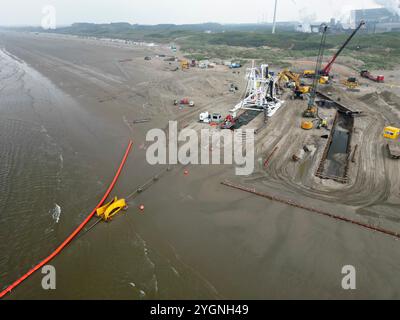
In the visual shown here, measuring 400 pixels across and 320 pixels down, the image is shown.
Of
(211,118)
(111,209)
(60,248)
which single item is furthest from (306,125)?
(60,248)

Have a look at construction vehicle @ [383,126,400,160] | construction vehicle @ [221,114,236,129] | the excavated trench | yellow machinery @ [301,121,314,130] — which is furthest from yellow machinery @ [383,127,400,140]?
construction vehicle @ [221,114,236,129]

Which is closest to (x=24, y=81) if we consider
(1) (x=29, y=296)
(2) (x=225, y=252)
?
(1) (x=29, y=296)

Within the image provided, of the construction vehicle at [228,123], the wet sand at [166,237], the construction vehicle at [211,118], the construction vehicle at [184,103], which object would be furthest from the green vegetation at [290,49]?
the wet sand at [166,237]

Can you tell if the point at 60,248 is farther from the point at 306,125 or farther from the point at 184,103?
the point at 184,103

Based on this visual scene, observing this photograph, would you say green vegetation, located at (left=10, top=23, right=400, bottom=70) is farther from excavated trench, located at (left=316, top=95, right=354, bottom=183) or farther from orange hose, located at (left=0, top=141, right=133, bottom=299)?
orange hose, located at (left=0, top=141, right=133, bottom=299)
